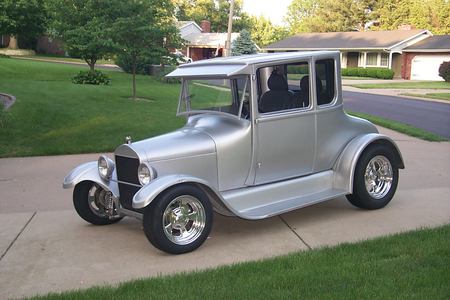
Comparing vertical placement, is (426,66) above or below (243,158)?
above

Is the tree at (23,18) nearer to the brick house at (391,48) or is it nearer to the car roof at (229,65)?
the brick house at (391,48)

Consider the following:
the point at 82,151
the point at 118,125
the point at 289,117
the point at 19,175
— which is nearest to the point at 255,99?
the point at 289,117

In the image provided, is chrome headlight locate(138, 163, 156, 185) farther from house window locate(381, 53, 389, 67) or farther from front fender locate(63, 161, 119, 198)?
house window locate(381, 53, 389, 67)

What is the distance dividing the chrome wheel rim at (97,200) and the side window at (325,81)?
2627mm

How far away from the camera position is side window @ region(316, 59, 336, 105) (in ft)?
20.5

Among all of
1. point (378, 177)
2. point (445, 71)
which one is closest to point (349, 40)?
point (445, 71)

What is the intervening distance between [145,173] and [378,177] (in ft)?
9.93

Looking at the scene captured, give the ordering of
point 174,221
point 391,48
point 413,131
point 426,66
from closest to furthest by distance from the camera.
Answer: point 174,221 → point 413,131 → point 426,66 → point 391,48

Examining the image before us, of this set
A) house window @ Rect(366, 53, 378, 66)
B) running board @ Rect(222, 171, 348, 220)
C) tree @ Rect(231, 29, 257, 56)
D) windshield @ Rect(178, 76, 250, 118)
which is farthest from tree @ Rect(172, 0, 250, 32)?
running board @ Rect(222, 171, 348, 220)

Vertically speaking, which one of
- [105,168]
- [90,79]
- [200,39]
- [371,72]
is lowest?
[105,168]

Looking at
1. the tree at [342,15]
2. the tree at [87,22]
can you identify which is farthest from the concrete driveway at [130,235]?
the tree at [342,15]

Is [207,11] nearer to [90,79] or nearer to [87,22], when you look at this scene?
[90,79]

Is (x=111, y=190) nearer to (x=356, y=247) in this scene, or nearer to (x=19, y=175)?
(x=356, y=247)

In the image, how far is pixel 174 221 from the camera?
513cm
